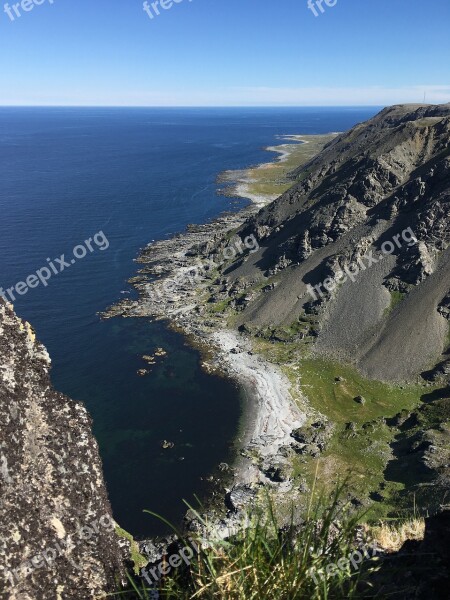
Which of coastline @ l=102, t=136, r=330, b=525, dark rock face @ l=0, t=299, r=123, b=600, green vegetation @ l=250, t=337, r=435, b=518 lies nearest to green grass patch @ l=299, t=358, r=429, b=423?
green vegetation @ l=250, t=337, r=435, b=518

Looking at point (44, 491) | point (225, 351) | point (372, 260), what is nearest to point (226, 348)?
point (225, 351)

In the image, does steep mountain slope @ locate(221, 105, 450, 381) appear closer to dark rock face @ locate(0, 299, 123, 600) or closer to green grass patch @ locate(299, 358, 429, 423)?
green grass patch @ locate(299, 358, 429, 423)

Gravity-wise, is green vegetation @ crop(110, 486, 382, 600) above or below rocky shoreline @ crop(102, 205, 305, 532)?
above

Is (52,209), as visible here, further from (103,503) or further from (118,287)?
(103,503)

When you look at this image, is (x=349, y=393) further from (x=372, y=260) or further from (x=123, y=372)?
(x=123, y=372)

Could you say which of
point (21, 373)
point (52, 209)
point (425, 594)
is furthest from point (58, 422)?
point (52, 209)

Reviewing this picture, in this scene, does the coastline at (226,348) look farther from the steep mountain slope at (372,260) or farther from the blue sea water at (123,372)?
the steep mountain slope at (372,260)

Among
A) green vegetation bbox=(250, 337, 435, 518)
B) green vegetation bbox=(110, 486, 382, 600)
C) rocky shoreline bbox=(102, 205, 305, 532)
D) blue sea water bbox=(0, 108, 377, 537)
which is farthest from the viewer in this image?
blue sea water bbox=(0, 108, 377, 537)
